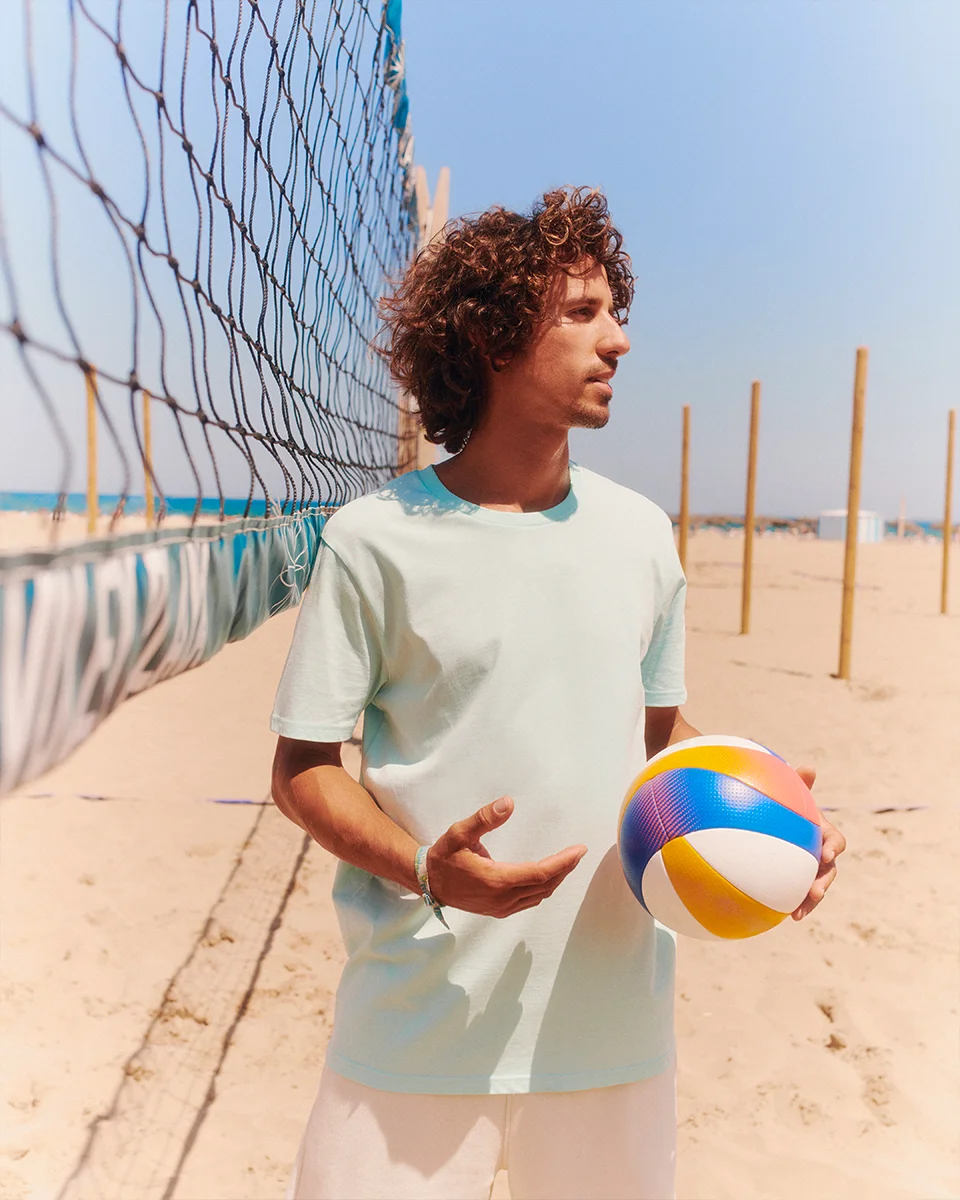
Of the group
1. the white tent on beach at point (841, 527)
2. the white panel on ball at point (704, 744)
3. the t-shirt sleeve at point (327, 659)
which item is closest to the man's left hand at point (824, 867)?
the white panel on ball at point (704, 744)

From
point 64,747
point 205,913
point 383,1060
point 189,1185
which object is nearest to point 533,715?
point 383,1060

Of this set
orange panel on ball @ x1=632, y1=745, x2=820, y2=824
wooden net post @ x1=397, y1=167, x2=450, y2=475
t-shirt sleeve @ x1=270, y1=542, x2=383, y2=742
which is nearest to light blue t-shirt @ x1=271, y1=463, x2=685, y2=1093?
t-shirt sleeve @ x1=270, y1=542, x2=383, y2=742

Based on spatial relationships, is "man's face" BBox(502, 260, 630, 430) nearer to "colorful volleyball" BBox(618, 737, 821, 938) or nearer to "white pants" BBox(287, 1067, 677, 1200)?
"colorful volleyball" BBox(618, 737, 821, 938)

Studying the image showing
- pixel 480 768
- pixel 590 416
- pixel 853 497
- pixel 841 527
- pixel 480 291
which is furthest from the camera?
pixel 841 527

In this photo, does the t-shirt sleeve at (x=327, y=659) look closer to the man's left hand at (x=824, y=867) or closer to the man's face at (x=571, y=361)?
the man's face at (x=571, y=361)

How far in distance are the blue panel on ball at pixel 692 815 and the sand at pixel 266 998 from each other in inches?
56.0

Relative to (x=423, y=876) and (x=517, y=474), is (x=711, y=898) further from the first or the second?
(x=517, y=474)

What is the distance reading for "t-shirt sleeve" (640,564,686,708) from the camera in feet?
4.80

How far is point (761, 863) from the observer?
52.1 inches

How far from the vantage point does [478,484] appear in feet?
4.54

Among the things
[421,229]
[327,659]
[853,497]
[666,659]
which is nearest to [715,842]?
[666,659]

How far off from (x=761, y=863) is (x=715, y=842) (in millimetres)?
69

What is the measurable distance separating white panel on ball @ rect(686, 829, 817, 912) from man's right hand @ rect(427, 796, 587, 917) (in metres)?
0.35

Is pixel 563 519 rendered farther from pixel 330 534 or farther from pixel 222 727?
pixel 222 727
